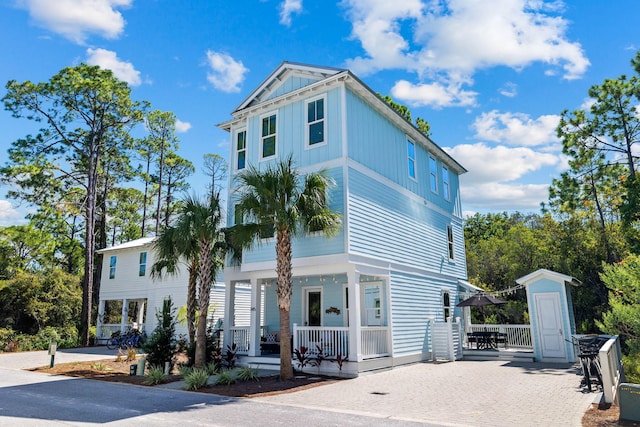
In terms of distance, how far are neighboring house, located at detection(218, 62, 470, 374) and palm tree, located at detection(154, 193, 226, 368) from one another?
5.74 ft

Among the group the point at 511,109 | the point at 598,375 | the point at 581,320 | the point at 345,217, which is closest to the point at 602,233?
the point at 581,320

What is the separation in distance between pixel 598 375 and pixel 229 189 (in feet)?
44.1

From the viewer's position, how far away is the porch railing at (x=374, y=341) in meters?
13.3

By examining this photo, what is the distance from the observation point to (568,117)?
80.5 ft

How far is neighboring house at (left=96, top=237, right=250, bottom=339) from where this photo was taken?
24.8 meters

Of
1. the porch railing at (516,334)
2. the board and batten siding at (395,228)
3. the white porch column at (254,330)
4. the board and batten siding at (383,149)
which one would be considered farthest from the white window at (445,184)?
the white porch column at (254,330)

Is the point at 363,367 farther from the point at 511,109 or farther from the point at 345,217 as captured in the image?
the point at 511,109

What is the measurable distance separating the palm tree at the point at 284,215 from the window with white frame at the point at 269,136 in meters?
3.35

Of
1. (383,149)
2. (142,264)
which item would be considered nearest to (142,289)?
(142,264)

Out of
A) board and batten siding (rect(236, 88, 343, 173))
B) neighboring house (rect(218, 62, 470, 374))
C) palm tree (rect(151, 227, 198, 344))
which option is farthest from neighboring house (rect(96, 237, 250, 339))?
board and batten siding (rect(236, 88, 343, 173))

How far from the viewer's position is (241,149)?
57.3 feet

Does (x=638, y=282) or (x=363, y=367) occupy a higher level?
(x=638, y=282)

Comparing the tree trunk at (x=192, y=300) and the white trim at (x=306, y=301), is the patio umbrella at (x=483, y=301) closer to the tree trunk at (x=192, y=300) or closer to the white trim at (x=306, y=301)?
the white trim at (x=306, y=301)

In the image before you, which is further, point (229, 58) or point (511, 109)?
point (511, 109)
